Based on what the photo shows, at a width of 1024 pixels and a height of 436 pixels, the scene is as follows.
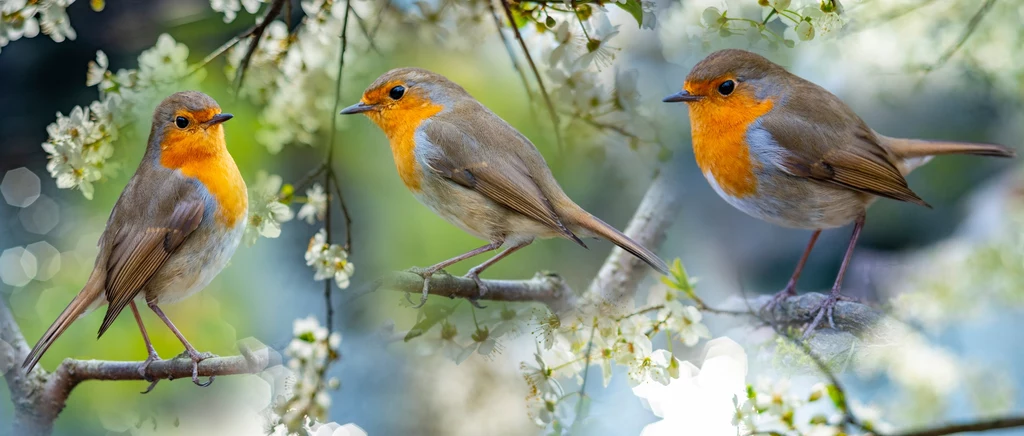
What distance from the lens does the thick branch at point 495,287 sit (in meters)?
1.55

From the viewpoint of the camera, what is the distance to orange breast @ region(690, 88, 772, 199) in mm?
1515

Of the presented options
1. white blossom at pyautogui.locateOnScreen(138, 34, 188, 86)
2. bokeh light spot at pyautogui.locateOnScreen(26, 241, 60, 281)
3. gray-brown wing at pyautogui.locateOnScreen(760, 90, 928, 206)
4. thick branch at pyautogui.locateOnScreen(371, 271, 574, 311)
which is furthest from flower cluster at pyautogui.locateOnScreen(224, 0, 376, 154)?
gray-brown wing at pyautogui.locateOnScreen(760, 90, 928, 206)

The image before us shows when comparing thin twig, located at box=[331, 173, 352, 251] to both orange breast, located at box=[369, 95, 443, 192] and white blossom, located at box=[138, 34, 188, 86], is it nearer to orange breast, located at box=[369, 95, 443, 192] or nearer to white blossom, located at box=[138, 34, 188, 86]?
orange breast, located at box=[369, 95, 443, 192]

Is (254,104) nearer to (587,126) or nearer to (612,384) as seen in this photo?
(587,126)

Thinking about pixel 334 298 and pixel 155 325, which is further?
pixel 334 298

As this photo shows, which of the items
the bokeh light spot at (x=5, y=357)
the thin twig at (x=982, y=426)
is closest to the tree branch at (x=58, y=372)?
the bokeh light spot at (x=5, y=357)

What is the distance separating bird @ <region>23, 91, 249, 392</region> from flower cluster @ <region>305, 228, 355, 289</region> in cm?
16

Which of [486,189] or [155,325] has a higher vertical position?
[486,189]

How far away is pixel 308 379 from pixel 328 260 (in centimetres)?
25

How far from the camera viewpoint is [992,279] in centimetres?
190

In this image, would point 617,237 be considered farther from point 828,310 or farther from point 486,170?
point 828,310

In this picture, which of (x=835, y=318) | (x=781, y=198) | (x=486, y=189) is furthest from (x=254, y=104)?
(x=835, y=318)

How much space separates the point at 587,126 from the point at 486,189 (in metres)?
0.37

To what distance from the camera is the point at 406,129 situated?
1.52 metres
